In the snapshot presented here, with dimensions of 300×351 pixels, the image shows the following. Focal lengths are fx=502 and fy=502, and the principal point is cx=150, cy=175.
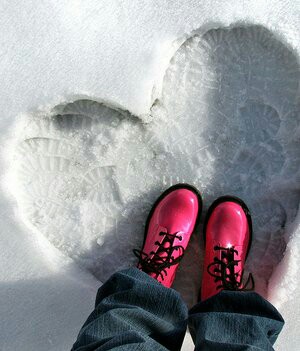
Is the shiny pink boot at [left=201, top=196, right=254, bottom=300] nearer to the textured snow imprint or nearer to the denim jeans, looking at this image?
the textured snow imprint

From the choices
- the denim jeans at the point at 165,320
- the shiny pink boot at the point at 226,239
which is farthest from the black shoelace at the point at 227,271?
the denim jeans at the point at 165,320

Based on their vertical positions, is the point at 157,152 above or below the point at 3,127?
above

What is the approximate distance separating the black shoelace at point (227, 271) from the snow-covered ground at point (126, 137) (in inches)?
2.5

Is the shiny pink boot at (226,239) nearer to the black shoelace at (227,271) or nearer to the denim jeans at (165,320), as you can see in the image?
the black shoelace at (227,271)

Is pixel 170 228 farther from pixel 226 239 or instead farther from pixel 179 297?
pixel 179 297

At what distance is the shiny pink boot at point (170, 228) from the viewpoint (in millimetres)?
1186

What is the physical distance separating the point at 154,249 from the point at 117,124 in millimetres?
314

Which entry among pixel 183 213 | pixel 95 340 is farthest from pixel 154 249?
pixel 95 340

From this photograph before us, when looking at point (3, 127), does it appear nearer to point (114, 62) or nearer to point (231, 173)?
point (114, 62)

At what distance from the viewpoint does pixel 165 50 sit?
1187 mm

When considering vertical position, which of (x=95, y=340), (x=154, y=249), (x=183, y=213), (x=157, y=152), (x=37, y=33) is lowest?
(x=95, y=340)

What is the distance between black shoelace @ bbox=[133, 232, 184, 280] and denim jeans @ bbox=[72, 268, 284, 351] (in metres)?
0.13

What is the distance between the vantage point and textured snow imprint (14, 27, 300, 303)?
47.9 inches

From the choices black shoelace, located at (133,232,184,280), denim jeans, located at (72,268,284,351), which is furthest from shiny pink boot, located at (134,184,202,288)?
denim jeans, located at (72,268,284,351)
